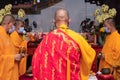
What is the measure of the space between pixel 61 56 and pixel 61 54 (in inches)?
0.9

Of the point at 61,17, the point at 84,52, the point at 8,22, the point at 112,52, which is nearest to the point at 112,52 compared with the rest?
the point at 112,52

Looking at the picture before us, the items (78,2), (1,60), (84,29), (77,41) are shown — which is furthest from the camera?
(78,2)

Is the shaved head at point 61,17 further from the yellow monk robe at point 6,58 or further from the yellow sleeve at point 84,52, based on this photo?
the yellow monk robe at point 6,58

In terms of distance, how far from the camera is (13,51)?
7121mm

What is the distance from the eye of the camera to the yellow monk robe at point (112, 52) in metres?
8.14

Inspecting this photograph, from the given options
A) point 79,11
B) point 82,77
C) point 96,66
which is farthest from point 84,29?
point 82,77

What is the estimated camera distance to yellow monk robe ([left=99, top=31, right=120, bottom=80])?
8141 mm

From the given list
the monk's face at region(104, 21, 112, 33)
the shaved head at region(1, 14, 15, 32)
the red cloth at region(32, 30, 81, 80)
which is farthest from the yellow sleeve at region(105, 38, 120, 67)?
the red cloth at region(32, 30, 81, 80)

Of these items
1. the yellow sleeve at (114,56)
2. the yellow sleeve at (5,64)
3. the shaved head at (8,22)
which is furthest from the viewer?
the yellow sleeve at (114,56)

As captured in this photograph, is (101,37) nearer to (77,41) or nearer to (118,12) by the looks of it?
(118,12)

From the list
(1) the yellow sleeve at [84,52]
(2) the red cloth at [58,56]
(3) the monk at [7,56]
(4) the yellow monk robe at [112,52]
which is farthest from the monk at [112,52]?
(2) the red cloth at [58,56]

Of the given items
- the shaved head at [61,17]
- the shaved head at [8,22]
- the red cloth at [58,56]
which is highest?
the shaved head at [61,17]

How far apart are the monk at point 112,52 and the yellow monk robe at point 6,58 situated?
1.87 metres

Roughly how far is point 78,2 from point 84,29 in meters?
1.06
